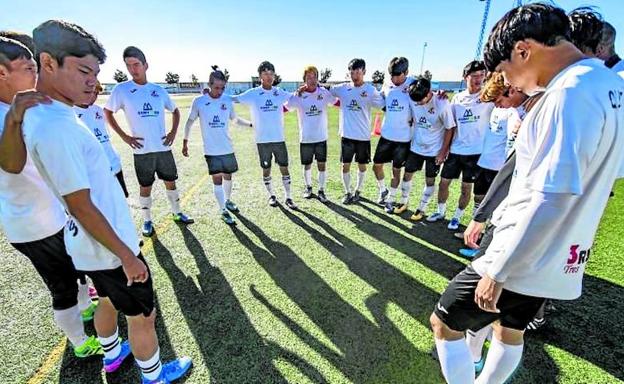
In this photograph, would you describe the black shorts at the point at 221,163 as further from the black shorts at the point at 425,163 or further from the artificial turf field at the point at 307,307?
the black shorts at the point at 425,163

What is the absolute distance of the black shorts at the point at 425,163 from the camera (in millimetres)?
5207

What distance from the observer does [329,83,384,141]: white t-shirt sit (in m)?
5.80

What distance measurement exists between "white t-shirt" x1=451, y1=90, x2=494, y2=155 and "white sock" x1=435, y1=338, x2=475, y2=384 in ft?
11.4

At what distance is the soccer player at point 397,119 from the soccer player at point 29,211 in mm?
4606

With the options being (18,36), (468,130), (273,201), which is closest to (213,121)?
(273,201)

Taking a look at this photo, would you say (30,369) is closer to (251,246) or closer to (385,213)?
(251,246)

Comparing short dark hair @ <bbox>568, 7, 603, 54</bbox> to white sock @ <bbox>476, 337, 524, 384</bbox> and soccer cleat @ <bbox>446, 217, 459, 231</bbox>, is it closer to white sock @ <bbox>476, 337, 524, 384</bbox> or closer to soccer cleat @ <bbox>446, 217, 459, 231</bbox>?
white sock @ <bbox>476, 337, 524, 384</bbox>

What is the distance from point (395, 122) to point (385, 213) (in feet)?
5.18

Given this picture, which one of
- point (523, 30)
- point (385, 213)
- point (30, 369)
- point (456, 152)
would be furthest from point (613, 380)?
point (30, 369)

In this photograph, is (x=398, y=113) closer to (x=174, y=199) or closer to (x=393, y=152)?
(x=393, y=152)

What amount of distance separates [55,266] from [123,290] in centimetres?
89

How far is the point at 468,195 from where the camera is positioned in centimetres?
487

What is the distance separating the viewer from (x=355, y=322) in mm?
3078

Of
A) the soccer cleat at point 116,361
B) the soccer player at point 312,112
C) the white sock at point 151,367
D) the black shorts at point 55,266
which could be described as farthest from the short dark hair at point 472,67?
the soccer cleat at point 116,361
